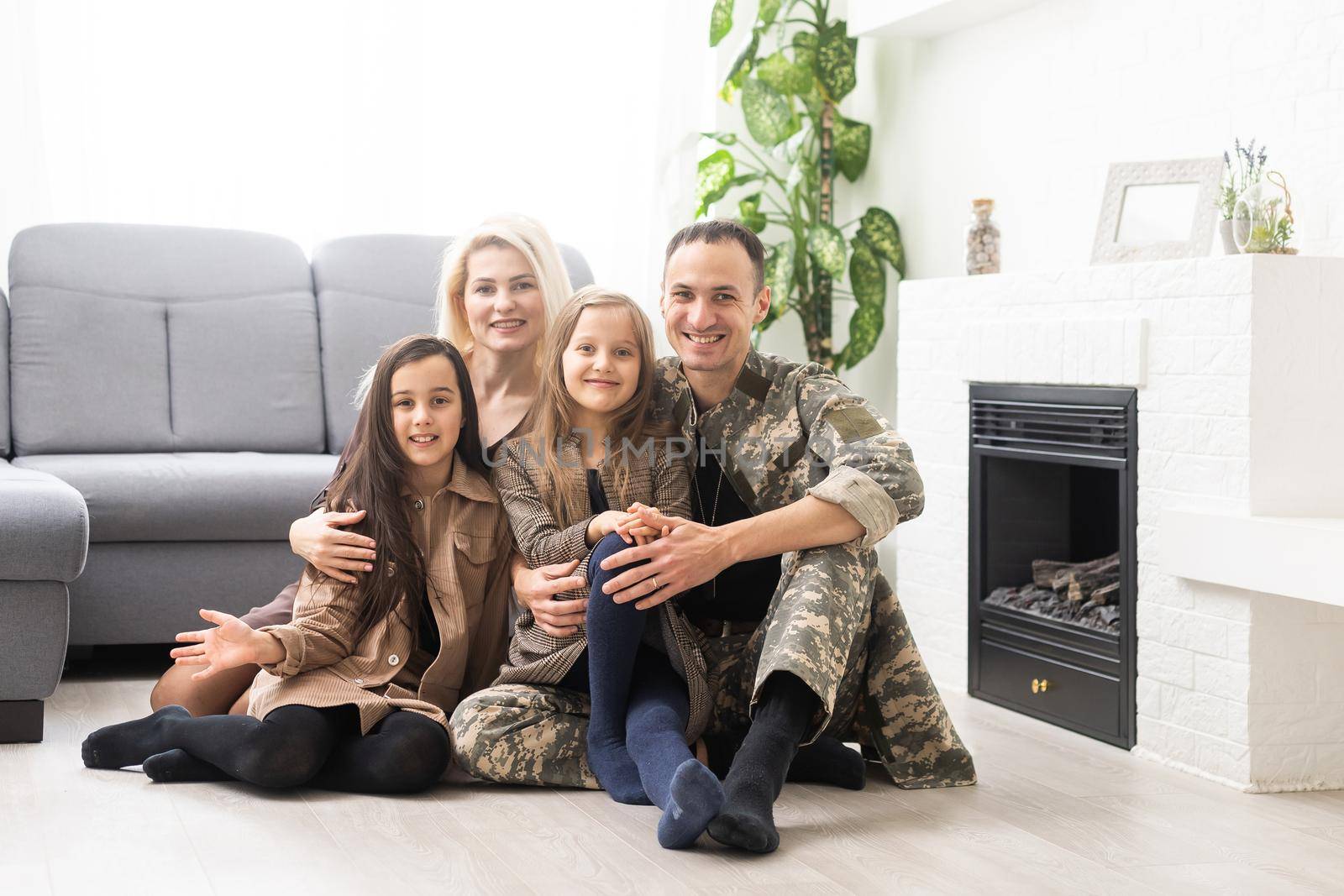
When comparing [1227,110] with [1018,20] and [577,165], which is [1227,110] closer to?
[1018,20]

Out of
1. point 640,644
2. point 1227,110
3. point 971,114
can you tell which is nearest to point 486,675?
point 640,644

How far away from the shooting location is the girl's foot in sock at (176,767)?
84.6 inches

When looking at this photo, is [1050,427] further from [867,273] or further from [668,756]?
[867,273]

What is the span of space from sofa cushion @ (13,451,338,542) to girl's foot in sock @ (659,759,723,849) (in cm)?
147

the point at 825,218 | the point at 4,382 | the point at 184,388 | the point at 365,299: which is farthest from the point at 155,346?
the point at 825,218

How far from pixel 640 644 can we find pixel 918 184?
239 cm

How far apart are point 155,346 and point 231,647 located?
160 cm

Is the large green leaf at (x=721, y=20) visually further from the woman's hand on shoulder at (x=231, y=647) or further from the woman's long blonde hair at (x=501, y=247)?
the woman's hand on shoulder at (x=231, y=647)

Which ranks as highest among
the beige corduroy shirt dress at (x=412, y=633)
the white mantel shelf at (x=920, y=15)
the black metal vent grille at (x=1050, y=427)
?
the white mantel shelf at (x=920, y=15)

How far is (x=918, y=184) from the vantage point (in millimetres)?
4148

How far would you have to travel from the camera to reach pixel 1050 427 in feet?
9.41

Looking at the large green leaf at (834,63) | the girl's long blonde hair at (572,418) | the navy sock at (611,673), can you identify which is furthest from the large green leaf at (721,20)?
the navy sock at (611,673)

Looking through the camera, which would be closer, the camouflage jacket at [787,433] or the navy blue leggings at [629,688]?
the navy blue leggings at [629,688]

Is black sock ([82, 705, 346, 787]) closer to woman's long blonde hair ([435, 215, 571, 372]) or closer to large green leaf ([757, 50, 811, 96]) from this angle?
woman's long blonde hair ([435, 215, 571, 372])
